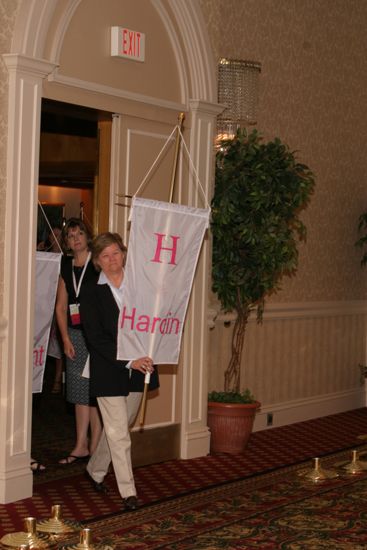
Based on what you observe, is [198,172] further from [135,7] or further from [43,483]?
[43,483]

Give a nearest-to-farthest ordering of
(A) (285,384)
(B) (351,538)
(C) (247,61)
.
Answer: (B) (351,538) → (C) (247,61) → (A) (285,384)

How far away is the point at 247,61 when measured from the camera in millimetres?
7945

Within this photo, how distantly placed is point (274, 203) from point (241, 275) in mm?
612

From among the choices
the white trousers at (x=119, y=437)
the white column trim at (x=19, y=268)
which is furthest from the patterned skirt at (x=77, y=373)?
the white trousers at (x=119, y=437)

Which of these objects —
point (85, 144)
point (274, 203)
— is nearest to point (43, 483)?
point (274, 203)

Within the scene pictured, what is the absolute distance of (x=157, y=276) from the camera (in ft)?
19.5

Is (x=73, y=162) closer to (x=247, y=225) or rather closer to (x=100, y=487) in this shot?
(x=247, y=225)

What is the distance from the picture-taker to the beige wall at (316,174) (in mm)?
8602

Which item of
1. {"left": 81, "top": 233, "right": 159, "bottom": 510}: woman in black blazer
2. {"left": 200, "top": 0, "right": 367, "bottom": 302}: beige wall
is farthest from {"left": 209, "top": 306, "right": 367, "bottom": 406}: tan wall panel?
{"left": 81, "top": 233, "right": 159, "bottom": 510}: woman in black blazer

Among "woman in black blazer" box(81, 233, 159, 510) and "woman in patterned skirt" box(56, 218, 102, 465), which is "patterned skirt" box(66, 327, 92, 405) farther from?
"woman in black blazer" box(81, 233, 159, 510)

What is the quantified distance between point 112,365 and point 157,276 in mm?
588

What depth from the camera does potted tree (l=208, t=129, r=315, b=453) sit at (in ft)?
Answer: 24.6

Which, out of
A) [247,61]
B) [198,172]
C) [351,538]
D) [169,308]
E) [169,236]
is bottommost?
[351,538]

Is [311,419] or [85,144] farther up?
[85,144]
